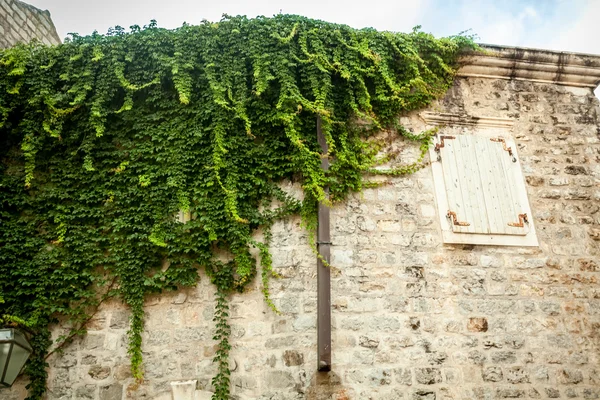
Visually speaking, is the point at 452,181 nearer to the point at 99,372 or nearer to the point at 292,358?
the point at 292,358

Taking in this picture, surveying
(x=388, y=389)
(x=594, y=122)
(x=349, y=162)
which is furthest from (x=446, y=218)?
(x=594, y=122)

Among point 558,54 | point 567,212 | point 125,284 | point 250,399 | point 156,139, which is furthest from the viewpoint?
point 558,54

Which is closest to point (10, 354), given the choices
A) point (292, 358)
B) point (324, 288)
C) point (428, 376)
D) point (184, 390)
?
point (184, 390)

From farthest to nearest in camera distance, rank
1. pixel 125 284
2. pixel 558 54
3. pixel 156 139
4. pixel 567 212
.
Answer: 1. pixel 558 54
2. pixel 567 212
3. pixel 156 139
4. pixel 125 284

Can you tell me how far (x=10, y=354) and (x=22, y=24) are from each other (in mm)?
5187

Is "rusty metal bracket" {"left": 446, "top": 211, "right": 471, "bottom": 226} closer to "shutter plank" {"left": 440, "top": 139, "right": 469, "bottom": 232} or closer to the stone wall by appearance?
"shutter plank" {"left": 440, "top": 139, "right": 469, "bottom": 232}

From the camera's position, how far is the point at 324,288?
4211 millimetres

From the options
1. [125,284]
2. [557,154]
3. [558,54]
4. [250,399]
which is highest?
[558,54]

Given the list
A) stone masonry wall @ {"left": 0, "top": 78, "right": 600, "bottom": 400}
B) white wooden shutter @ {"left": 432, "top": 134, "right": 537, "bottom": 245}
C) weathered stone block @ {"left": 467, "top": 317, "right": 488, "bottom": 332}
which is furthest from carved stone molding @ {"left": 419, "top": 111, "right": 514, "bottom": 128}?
weathered stone block @ {"left": 467, "top": 317, "right": 488, "bottom": 332}

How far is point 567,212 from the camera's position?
16.6ft

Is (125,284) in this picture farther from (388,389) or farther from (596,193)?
(596,193)

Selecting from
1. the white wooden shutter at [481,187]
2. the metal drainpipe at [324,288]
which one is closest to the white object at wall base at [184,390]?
the metal drainpipe at [324,288]

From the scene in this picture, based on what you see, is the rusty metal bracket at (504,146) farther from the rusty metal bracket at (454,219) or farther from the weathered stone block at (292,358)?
the weathered stone block at (292,358)

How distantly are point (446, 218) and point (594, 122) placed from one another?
2552mm
